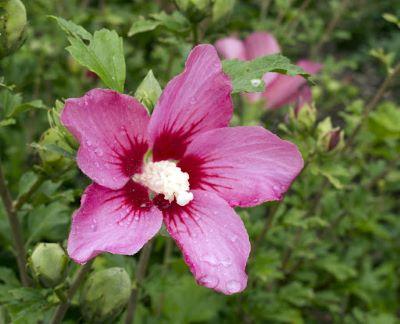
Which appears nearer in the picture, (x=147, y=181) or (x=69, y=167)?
(x=147, y=181)

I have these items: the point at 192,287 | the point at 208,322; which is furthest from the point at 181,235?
the point at 208,322

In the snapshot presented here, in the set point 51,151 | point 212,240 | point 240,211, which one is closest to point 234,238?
point 212,240

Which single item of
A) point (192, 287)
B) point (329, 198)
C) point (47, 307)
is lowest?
point (192, 287)

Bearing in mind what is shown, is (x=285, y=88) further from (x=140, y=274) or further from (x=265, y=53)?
(x=140, y=274)

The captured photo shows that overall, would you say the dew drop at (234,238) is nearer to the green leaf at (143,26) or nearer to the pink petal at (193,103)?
the pink petal at (193,103)

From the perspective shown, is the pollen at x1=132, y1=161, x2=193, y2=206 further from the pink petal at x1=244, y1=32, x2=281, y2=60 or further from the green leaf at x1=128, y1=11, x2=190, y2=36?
the pink petal at x1=244, y1=32, x2=281, y2=60

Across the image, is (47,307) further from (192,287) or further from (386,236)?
(386,236)
